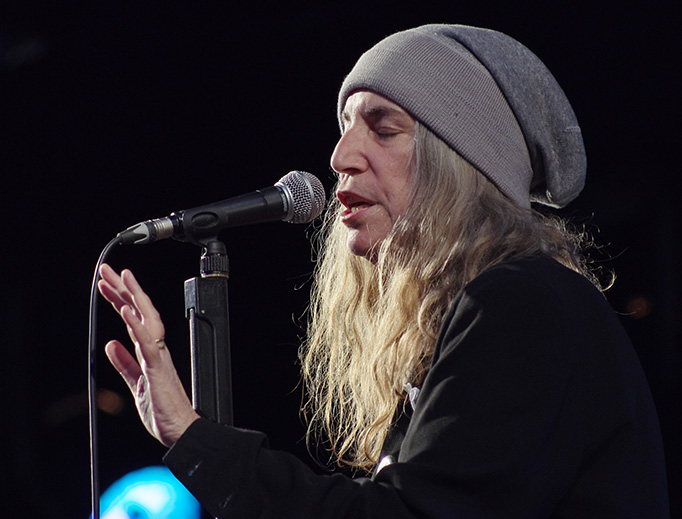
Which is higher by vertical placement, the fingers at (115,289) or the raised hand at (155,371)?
the fingers at (115,289)

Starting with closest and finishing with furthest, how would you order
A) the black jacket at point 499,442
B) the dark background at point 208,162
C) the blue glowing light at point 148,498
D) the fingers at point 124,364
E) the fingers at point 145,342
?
1. the black jacket at point 499,442
2. the fingers at point 145,342
3. the fingers at point 124,364
4. the dark background at point 208,162
5. the blue glowing light at point 148,498

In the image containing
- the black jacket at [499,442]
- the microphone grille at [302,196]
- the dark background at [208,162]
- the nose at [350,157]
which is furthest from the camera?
the dark background at [208,162]

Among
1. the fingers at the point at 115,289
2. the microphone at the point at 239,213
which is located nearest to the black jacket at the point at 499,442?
the fingers at the point at 115,289

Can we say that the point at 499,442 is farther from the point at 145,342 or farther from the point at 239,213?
the point at 239,213

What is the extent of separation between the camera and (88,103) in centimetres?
369

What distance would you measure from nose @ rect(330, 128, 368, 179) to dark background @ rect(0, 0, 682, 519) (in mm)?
1390

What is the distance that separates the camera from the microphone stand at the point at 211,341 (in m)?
1.49

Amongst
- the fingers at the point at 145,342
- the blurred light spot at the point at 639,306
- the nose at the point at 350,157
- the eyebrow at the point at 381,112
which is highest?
the eyebrow at the point at 381,112

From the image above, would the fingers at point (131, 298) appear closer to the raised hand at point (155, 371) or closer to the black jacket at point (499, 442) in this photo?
the raised hand at point (155, 371)

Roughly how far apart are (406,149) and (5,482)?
2.65 m

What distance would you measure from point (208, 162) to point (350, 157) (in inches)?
89.6

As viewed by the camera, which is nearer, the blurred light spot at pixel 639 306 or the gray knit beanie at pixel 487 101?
the gray knit beanie at pixel 487 101

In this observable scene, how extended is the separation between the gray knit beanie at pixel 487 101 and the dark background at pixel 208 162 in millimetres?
1368

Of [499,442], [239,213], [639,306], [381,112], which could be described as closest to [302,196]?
[239,213]
